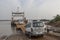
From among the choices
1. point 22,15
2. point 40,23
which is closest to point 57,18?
point 22,15

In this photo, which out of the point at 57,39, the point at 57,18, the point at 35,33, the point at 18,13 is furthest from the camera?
the point at 18,13

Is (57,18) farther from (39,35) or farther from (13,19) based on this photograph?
(39,35)

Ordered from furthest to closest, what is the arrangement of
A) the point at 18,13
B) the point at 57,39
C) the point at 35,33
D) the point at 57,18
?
1. the point at 18,13
2. the point at 57,18
3. the point at 35,33
4. the point at 57,39

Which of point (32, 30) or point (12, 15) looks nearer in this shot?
point (32, 30)

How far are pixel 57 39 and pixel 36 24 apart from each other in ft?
16.6

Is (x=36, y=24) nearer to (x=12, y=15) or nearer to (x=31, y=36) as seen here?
(x=31, y=36)

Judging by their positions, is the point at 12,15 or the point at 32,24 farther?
the point at 12,15

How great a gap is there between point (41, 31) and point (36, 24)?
144 cm

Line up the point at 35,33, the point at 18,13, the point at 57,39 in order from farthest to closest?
the point at 18,13 < the point at 35,33 < the point at 57,39

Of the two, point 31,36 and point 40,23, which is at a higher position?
point 40,23

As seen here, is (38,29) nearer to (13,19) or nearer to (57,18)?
(57,18)

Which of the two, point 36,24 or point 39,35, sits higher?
point 36,24

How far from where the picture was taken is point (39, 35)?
27453mm

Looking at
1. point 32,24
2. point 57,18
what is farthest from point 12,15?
point 32,24
